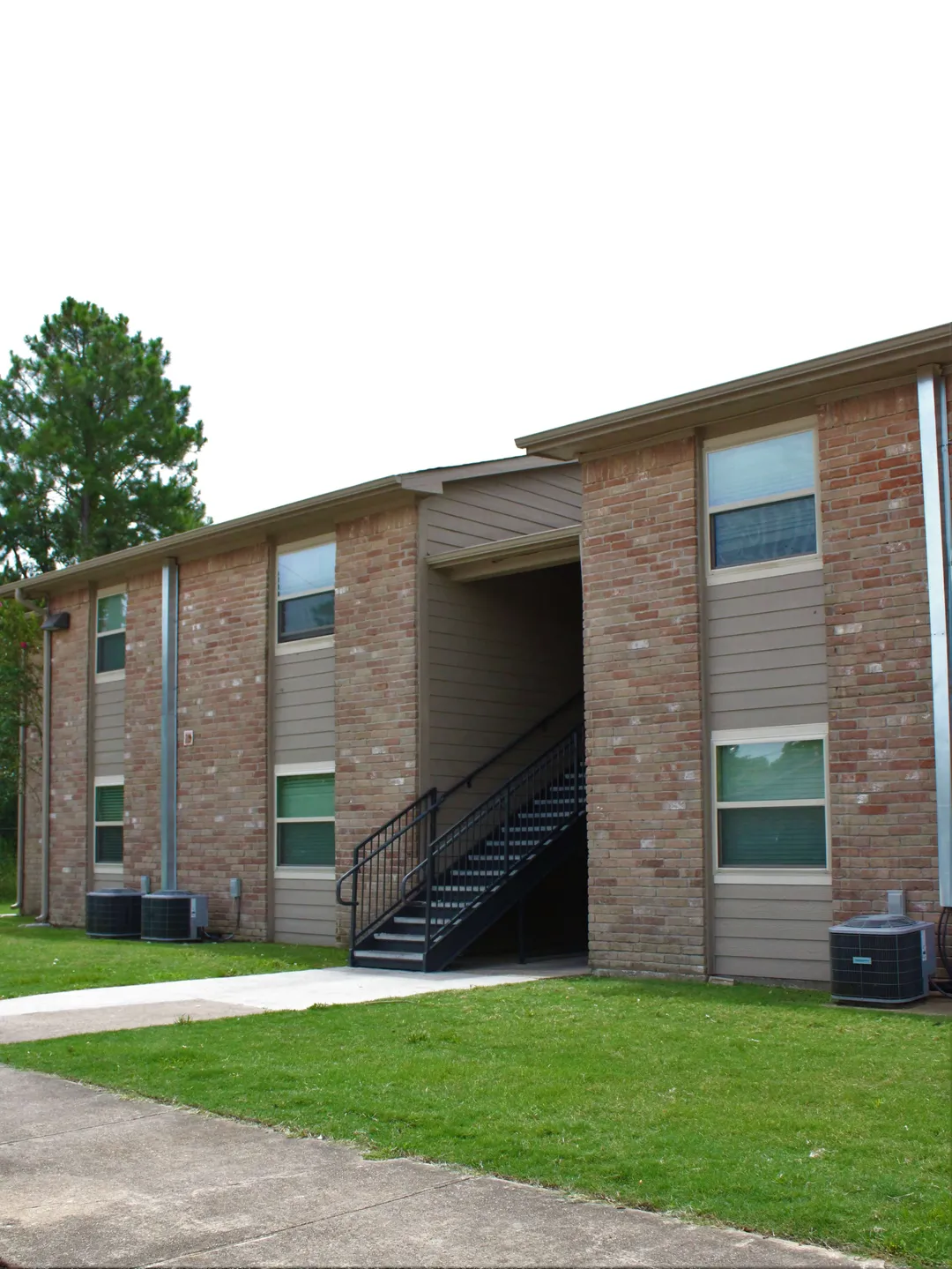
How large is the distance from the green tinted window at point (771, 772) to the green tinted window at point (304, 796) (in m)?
5.69

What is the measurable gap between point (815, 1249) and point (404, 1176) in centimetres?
177

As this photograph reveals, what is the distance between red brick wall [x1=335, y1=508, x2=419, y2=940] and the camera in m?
14.7

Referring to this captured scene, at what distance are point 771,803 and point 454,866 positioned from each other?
4305 millimetres

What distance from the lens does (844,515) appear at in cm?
1086

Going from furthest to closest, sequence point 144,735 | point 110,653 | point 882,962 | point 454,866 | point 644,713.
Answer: point 110,653 < point 144,735 < point 454,866 < point 644,713 < point 882,962

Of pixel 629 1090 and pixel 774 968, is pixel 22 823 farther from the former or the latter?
pixel 629 1090

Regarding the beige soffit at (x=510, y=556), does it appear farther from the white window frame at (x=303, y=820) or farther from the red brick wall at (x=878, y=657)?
the red brick wall at (x=878, y=657)

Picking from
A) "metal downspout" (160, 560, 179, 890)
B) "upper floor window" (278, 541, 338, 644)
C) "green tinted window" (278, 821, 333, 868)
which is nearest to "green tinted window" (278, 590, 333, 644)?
"upper floor window" (278, 541, 338, 644)

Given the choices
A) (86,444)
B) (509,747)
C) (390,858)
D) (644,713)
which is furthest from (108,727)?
(86,444)

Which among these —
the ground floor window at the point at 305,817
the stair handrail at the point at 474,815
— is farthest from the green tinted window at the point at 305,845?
the stair handrail at the point at 474,815

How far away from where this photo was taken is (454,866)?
14445 mm

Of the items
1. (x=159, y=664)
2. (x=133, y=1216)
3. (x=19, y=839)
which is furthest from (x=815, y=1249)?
(x=19, y=839)

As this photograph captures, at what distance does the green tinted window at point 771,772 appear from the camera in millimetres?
11039

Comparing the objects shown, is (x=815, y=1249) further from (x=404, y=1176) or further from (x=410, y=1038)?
(x=410, y=1038)
